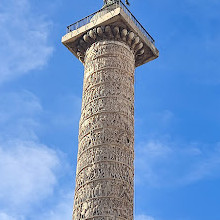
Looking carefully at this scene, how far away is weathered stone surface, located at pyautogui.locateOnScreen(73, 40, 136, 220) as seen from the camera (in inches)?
368

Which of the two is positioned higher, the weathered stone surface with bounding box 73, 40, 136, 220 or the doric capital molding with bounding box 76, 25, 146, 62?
the doric capital molding with bounding box 76, 25, 146, 62

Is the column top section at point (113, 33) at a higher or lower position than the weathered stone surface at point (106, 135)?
higher

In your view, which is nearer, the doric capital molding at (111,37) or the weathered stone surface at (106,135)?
the weathered stone surface at (106,135)

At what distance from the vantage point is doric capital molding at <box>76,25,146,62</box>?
38.5ft

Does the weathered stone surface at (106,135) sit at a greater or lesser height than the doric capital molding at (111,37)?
lesser

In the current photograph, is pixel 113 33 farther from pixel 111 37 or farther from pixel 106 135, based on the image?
pixel 106 135

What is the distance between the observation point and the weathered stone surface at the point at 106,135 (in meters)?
9.35

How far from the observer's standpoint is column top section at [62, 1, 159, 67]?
11750 mm

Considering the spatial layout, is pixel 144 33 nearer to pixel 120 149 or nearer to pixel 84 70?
pixel 84 70

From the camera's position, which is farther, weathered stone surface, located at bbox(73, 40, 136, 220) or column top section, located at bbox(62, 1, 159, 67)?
column top section, located at bbox(62, 1, 159, 67)

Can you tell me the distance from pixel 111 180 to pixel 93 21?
454 centimetres

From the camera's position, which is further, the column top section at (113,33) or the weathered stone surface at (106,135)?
the column top section at (113,33)

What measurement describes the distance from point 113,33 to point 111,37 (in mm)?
125

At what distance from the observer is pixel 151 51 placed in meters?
12.6
